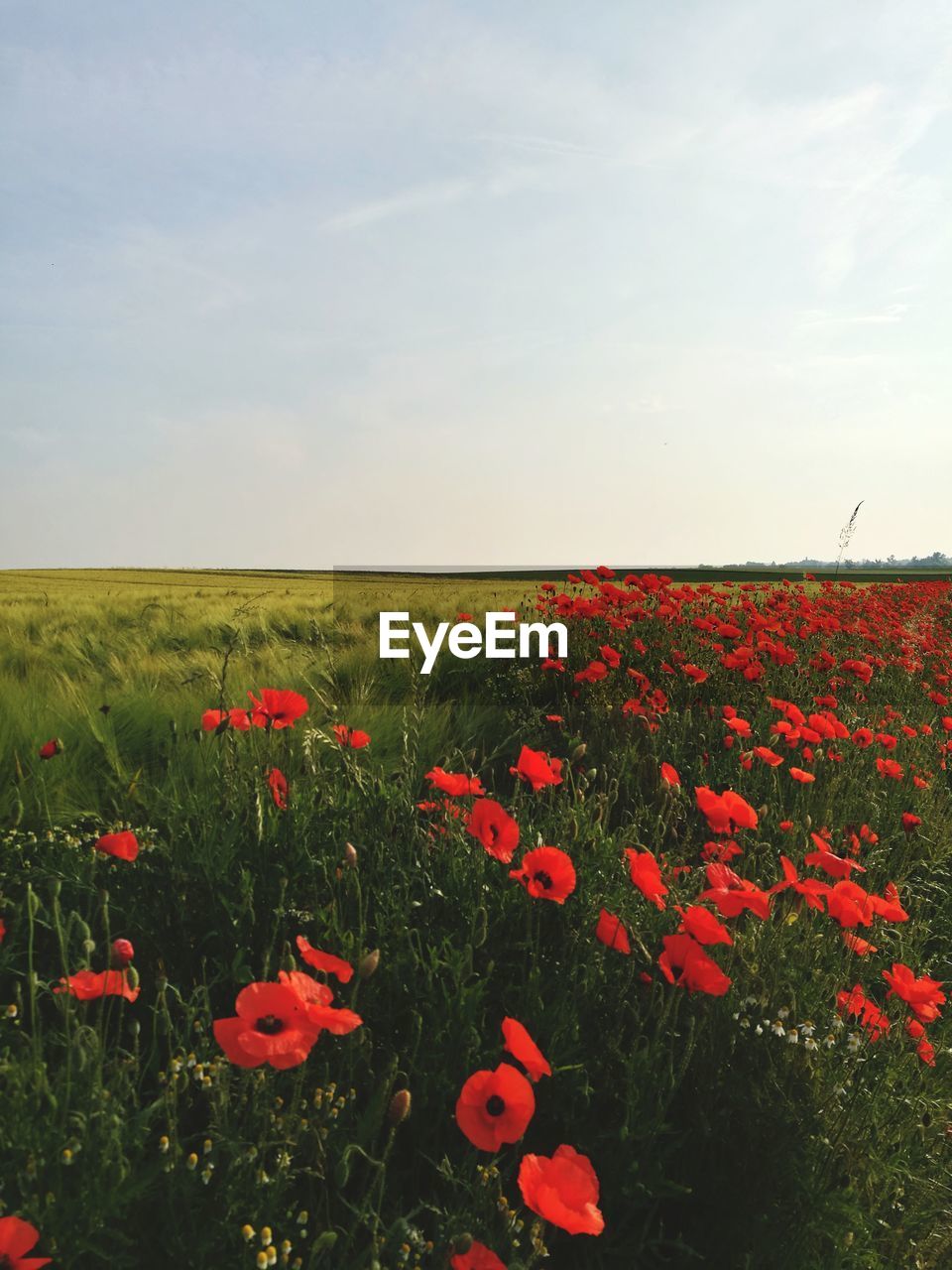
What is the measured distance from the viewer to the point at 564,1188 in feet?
4.04

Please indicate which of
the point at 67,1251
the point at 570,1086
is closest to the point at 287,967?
the point at 67,1251

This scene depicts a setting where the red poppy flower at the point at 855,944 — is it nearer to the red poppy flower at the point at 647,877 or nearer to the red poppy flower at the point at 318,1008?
the red poppy flower at the point at 647,877

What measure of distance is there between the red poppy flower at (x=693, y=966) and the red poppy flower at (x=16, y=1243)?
1110mm

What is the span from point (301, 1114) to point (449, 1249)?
40 centimetres

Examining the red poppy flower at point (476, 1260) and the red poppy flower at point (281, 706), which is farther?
the red poppy flower at point (281, 706)

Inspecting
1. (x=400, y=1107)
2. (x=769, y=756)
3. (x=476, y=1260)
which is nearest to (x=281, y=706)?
(x=400, y=1107)

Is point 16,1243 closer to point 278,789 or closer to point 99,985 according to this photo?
point 99,985

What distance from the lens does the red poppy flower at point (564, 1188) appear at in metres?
1.15

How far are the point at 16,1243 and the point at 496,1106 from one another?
0.65 m

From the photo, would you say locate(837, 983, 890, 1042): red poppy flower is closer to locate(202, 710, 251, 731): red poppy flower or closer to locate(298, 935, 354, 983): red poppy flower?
locate(298, 935, 354, 983): red poppy flower

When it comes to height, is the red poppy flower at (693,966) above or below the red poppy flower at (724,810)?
below

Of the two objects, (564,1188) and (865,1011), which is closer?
(564,1188)

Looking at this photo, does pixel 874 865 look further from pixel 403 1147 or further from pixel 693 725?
pixel 403 1147

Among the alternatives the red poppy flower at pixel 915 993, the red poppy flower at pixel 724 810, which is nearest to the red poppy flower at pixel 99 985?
the red poppy flower at pixel 724 810
